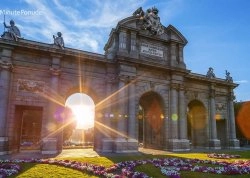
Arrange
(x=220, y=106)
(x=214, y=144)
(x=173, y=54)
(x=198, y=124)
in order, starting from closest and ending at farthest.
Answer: (x=173, y=54), (x=214, y=144), (x=198, y=124), (x=220, y=106)

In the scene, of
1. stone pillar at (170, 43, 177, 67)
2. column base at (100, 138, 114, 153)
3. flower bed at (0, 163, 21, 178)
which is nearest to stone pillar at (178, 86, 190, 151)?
stone pillar at (170, 43, 177, 67)

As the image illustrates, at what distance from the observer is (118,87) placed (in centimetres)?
2339

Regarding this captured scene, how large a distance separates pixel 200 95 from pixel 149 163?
1795 cm

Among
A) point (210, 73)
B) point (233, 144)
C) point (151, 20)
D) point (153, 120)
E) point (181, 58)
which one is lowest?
point (233, 144)

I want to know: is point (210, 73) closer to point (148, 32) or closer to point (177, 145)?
point (148, 32)

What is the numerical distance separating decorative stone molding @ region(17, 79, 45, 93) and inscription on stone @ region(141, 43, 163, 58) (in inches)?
437

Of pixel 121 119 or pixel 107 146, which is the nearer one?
pixel 107 146

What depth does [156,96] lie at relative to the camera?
88.6ft

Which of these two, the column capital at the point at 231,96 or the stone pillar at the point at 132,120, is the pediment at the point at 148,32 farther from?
the column capital at the point at 231,96

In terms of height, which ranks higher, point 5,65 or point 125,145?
point 5,65

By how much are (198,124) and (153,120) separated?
7.12 meters

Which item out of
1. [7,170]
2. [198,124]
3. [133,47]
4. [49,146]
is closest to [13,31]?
[49,146]

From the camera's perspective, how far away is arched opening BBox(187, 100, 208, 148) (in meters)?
30.6

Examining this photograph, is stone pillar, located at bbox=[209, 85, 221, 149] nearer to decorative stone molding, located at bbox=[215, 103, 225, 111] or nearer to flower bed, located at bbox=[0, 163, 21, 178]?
decorative stone molding, located at bbox=[215, 103, 225, 111]
